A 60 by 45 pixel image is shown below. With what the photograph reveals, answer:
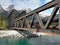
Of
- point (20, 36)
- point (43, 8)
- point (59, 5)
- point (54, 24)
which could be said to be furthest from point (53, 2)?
point (20, 36)

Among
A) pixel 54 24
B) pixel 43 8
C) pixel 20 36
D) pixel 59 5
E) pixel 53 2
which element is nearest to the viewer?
pixel 59 5

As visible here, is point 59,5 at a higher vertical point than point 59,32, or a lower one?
higher

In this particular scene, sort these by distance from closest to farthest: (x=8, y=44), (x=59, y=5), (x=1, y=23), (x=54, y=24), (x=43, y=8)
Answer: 1. (x=59, y=5)
2. (x=43, y=8)
3. (x=54, y=24)
4. (x=8, y=44)
5. (x=1, y=23)

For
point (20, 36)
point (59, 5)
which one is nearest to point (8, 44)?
point (20, 36)

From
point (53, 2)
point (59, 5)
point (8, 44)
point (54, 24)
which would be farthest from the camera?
point (8, 44)

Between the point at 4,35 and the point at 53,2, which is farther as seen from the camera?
the point at 4,35

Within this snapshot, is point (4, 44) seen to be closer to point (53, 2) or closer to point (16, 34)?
point (16, 34)

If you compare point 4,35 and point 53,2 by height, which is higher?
point 53,2

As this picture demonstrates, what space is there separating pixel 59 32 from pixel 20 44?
3896 centimetres

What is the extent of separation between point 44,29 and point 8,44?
124 feet

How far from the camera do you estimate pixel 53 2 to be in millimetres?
7898

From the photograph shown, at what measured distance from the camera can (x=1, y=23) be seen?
9088 centimetres

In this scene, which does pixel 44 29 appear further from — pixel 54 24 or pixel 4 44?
pixel 4 44

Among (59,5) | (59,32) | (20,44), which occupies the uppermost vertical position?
(59,5)
